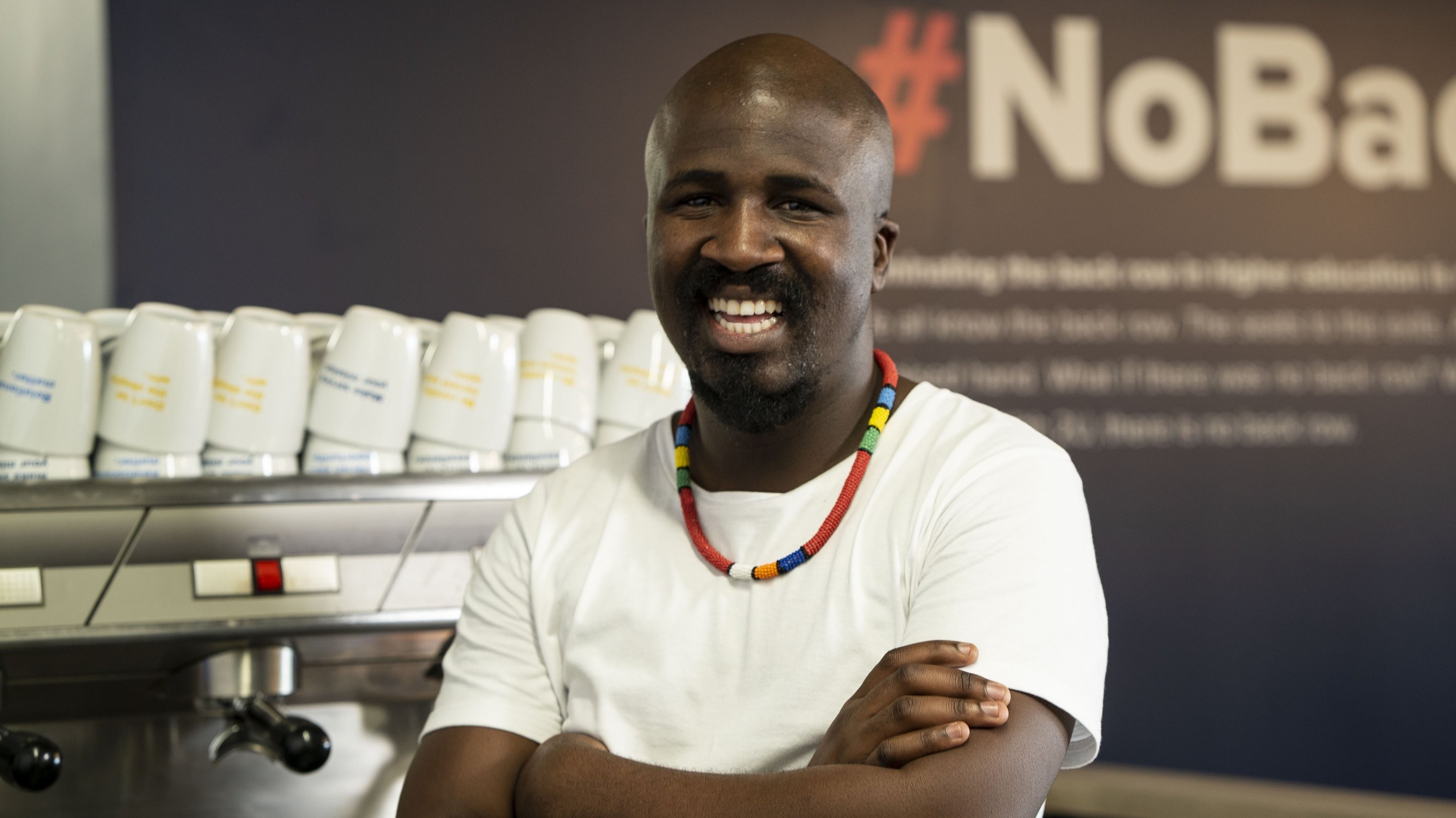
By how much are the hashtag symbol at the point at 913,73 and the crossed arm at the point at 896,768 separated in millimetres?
2384

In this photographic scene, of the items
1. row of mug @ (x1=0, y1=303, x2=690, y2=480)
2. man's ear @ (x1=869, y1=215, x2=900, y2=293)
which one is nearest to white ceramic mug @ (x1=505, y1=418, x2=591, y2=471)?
row of mug @ (x1=0, y1=303, x2=690, y2=480)

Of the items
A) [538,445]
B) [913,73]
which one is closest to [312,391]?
[538,445]

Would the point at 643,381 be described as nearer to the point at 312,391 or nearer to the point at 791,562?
the point at 312,391

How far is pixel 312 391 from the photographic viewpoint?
158 cm

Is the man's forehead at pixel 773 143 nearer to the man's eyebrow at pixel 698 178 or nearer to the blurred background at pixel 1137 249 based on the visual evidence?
the man's eyebrow at pixel 698 178

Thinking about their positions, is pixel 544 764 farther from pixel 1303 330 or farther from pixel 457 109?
pixel 1303 330

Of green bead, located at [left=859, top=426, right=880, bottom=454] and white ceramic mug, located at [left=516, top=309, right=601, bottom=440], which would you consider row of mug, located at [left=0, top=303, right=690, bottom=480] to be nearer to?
white ceramic mug, located at [left=516, top=309, right=601, bottom=440]

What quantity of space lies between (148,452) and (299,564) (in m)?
0.22

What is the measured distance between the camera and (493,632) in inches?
46.4

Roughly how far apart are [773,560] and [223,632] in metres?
0.71

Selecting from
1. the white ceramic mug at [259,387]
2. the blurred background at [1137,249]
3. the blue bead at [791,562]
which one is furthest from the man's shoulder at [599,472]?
the blurred background at [1137,249]

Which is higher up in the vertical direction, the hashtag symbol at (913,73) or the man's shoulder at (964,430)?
the hashtag symbol at (913,73)

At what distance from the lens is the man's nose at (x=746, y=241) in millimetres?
1058

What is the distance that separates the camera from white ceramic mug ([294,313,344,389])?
162 centimetres
